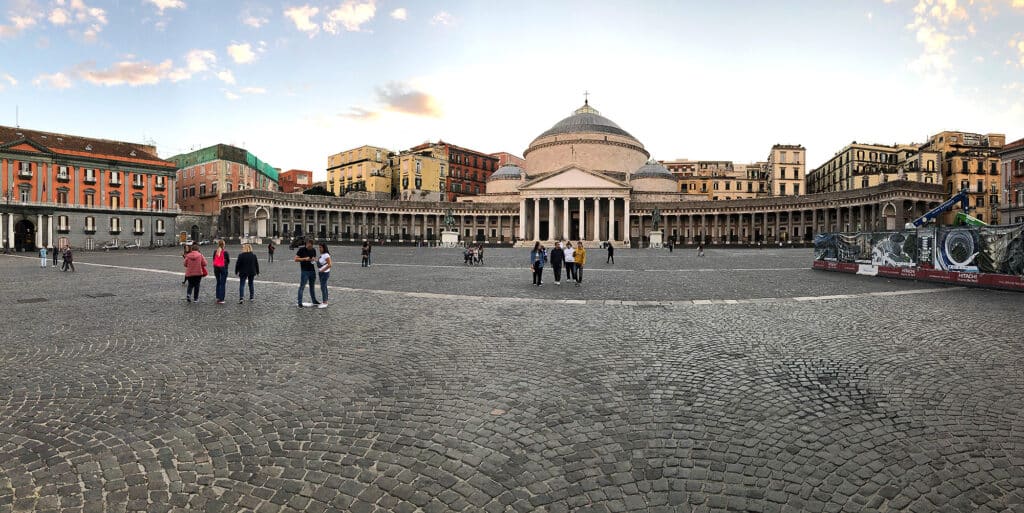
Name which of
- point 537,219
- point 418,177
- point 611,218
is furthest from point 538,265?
point 418,177

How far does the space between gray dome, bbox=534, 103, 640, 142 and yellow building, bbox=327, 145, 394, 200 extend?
2913 cm

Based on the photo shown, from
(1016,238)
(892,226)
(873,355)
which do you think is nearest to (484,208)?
(892,226)

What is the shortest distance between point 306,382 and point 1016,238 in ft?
66.7

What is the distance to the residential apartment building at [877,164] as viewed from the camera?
72375mm

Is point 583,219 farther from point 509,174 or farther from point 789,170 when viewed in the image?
point 789,170

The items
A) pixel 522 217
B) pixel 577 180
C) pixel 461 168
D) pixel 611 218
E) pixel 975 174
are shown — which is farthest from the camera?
pixel 461 168

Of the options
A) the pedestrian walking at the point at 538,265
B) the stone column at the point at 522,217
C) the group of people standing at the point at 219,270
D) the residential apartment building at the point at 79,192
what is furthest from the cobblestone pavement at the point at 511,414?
the stone column at the point at 522,217

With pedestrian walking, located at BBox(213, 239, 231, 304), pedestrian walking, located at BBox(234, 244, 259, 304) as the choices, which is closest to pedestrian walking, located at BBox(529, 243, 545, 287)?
pedestrian walking, located at BBox(234, 244, 259, 304)

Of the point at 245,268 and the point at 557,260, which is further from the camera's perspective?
the point at 557,260

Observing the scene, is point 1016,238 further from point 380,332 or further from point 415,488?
point 415,488

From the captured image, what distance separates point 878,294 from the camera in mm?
13672

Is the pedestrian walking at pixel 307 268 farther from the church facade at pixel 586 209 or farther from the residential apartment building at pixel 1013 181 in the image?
the residential apartment building at pixel 1013 181

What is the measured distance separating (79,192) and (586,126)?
70.0 metres

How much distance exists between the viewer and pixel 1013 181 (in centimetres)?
5191
